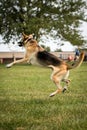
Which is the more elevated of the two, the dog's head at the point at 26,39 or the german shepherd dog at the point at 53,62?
the dog's head at the point at 26,39

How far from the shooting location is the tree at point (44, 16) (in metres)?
58.4

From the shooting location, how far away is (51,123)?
7.39 meters

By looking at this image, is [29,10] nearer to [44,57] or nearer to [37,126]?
[44,57]

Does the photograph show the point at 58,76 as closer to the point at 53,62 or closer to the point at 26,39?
the point at 53,62

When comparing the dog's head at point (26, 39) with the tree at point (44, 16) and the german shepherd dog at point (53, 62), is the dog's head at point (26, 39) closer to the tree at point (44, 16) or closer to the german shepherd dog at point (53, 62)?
the german shepherd dog at point (53, 62)

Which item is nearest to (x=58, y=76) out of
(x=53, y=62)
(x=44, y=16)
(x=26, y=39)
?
(x=53, y=62)

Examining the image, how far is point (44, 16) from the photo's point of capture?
198 ft

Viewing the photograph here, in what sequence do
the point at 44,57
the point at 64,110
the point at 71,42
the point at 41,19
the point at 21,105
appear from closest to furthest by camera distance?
the point at 64,110
the point at 21,105
the point at 44,57
the point at 41,19
the point at 71,42

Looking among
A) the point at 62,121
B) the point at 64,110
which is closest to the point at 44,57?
the point at 64,110

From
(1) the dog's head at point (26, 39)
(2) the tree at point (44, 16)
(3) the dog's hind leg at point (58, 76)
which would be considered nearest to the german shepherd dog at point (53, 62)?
(3) the dog's hind leg at point (58, 76)

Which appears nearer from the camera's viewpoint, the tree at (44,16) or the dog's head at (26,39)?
the dog's head at (26,39)

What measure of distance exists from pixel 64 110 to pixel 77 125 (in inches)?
74.1

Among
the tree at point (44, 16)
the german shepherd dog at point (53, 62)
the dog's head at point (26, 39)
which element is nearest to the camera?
the german shepherd dog at point (53, 62)

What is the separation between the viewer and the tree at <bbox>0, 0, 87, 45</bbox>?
5841cm
